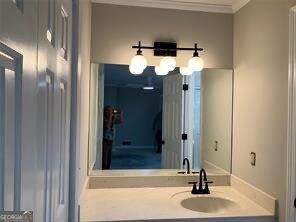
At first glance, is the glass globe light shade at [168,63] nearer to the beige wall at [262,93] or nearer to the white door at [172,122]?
the white door at [172,122]

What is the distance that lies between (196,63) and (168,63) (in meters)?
0.22

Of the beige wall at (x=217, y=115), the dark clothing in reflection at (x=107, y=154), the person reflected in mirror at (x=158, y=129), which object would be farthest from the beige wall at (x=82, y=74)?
the beige wall at (x=217, y=115)

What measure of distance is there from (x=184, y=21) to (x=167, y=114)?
0.79 m

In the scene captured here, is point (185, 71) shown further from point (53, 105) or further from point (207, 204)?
point (53, 105)

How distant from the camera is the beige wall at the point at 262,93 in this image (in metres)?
1.70

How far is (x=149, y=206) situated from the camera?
6.14 feet

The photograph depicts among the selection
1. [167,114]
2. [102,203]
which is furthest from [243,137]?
[102,203]

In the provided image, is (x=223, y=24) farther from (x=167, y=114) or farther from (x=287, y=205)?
(x=287, y=205)

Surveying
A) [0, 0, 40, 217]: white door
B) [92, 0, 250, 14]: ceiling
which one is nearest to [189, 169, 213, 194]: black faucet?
[92, 0, 250, 14]: ceiling

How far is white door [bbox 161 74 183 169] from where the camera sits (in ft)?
8.23

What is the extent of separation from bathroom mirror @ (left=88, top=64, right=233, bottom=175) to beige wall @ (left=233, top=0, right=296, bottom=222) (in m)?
0.18

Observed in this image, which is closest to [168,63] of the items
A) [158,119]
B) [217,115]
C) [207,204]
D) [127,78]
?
[127,78]

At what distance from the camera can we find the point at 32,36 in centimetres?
60

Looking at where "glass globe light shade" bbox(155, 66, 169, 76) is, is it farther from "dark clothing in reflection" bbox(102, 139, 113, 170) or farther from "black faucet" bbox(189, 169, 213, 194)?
"black faucet" bbox(189, 169, 213, 194)
